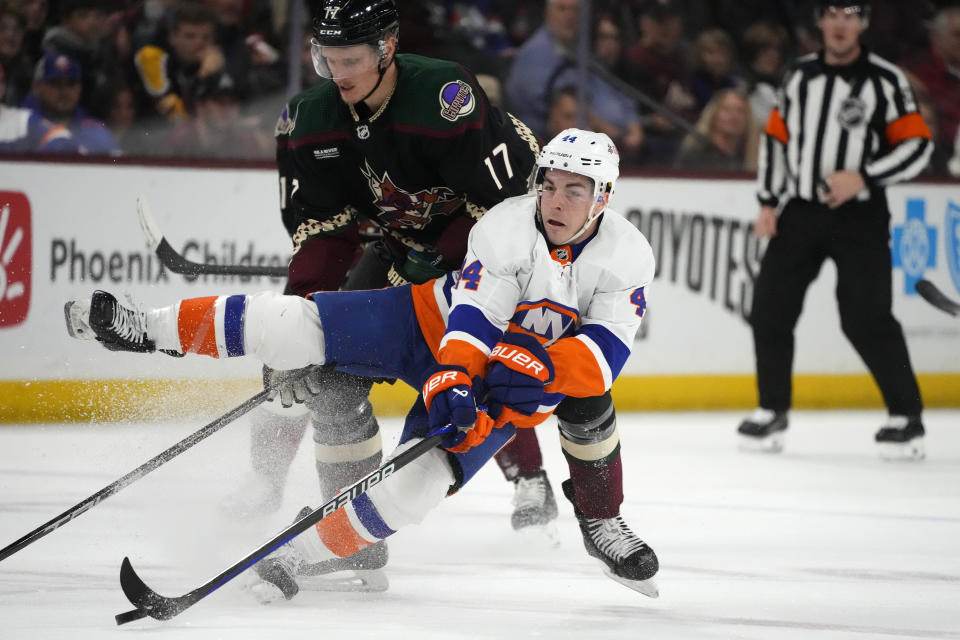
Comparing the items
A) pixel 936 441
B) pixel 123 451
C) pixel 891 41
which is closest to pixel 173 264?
pixel 123 451

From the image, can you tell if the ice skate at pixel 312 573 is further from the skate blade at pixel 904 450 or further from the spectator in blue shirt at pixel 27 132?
the spectator in blue shirt at pixel 27 132

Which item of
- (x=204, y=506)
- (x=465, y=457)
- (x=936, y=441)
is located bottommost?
(x=936, y=441)

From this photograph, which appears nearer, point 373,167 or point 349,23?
point 349,23

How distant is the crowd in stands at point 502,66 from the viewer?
4.49m

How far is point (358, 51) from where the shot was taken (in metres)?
2.55

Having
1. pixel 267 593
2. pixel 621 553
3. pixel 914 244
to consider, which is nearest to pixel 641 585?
pixel 621 553

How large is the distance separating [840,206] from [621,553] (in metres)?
2.27

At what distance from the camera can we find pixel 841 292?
4.38 m

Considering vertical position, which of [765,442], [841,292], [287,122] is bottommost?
[765,442]

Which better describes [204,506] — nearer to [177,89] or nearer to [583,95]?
[177,89]

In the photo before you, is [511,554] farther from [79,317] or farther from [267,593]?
[79,317]

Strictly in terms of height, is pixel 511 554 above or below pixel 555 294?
below

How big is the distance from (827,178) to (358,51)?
2.29 m

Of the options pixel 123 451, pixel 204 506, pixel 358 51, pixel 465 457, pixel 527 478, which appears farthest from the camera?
pixel 123 451
